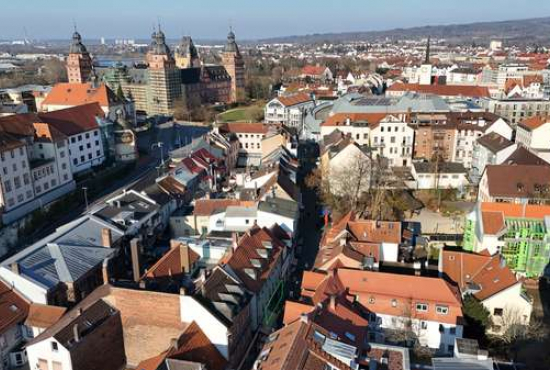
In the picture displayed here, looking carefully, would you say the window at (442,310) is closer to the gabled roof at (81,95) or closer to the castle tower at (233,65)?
the gabled roof at (81,95)

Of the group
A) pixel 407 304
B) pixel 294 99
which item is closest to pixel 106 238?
pixel 407 304

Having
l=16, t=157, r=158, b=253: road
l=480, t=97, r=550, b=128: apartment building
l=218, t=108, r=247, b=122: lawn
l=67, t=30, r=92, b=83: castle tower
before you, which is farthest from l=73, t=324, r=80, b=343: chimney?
l=67, t=30, r=92, b=83: castle tower

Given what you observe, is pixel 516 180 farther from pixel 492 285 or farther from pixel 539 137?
Answer: pixel 539 137

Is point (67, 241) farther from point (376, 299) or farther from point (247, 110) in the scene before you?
point (247, 110)

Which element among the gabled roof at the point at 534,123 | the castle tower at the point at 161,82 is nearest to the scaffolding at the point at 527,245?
the gabled roof at the point at 534,123

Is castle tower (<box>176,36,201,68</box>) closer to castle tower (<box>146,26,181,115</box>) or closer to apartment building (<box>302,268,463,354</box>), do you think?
castle tower (<box>146,26,181,115</box>)

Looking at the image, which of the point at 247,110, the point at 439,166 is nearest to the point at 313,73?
the point at 247,110
